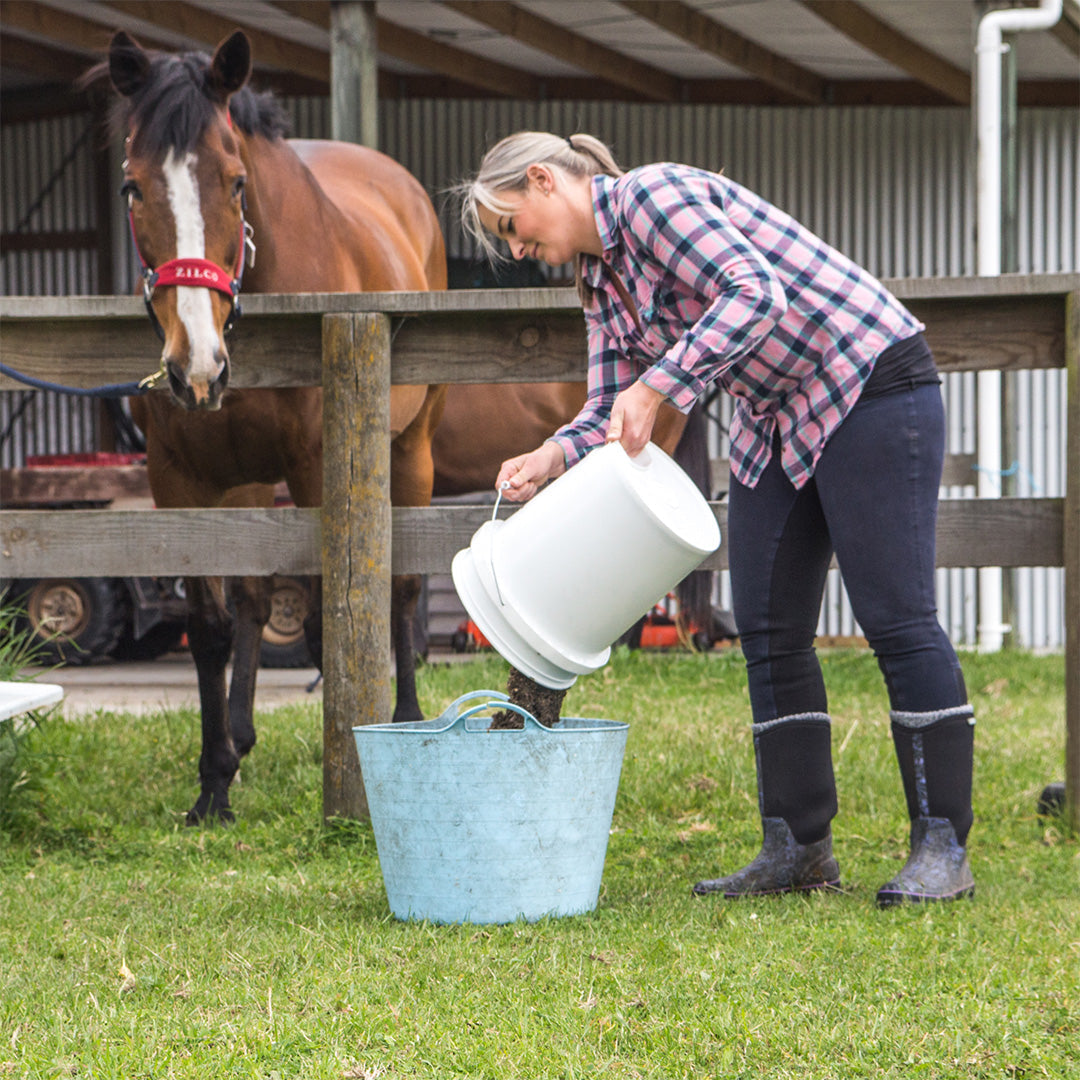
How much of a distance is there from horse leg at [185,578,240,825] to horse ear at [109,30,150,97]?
4.14 ft

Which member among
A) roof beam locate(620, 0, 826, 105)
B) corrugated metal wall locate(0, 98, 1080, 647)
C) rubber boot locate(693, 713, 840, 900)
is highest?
roof beam locate(620, 0, 826, 105)

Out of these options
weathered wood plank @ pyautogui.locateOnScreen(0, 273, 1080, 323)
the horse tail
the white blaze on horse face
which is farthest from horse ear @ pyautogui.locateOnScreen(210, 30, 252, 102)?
the horse tail

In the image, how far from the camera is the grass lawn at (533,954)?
190 cm

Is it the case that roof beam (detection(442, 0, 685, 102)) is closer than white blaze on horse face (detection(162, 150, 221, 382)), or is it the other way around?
white blaze on horse face (detection(162, 150, 221, 382))

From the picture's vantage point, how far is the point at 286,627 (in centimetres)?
790

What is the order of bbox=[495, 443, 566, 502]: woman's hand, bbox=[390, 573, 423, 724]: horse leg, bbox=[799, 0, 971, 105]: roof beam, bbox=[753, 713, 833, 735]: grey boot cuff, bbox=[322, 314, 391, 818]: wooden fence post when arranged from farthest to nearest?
bbox=[799, 0, 971, 105]: roof beam < bbox=[390, 573, 423, 724]: horse leg < bbox=[322, 314, 391, 818]: wooden fence post < bbox=[753, 713, 833, 735]: grey boot cuff < bbox=[495, 443, 566, 502]: woman's hand

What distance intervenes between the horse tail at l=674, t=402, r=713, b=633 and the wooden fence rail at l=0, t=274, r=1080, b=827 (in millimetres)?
3390

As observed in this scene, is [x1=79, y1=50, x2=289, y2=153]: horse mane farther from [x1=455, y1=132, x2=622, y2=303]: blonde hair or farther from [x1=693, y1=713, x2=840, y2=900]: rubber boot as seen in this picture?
[x1=693, y1=713, x2=840, y2=900]: rubber boot

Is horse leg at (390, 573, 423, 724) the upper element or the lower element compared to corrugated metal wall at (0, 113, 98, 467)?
lower

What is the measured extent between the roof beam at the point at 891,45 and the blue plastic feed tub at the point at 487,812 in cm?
604

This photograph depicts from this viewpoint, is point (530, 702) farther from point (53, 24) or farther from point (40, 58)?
point (40, 58)

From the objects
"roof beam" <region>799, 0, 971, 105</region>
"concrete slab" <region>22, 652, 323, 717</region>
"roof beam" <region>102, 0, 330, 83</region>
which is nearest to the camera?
"concrete slab" <region>22, 652, 323, 717</region>

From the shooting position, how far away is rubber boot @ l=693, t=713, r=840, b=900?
2867 millimetres

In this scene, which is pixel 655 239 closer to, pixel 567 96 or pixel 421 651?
pixel 421 651
